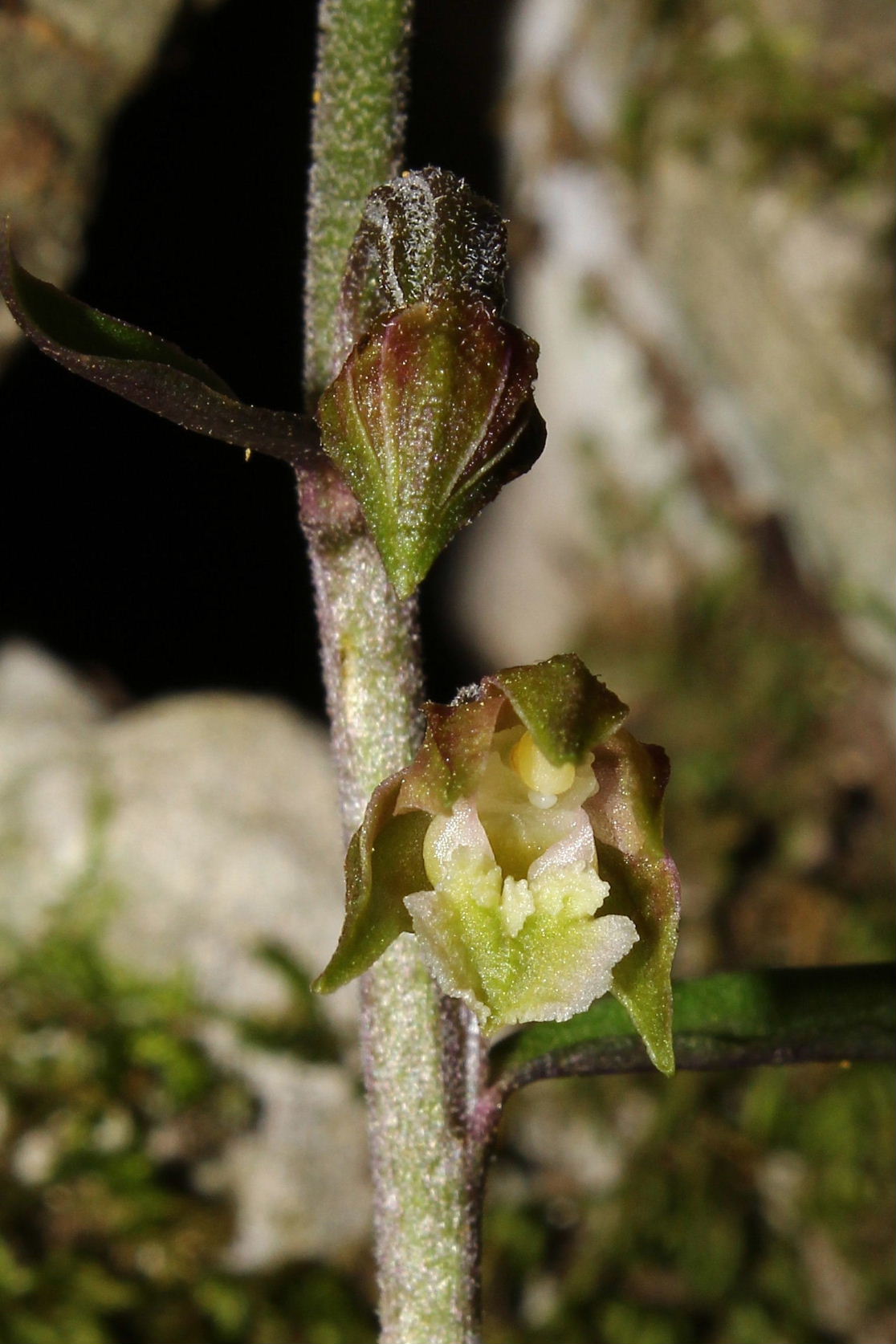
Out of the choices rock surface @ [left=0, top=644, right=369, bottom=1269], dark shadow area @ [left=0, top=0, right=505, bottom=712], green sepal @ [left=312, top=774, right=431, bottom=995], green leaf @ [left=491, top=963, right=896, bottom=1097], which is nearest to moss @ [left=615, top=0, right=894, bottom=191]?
dark shadow area @ [left=0, top=0, right=505, bottom=712]

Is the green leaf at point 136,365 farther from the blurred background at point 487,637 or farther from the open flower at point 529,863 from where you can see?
the blurred background at point 487,637

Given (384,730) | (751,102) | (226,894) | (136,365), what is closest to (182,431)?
Answer: (226,894)

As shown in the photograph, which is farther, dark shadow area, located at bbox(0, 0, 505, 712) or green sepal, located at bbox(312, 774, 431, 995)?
dark shadow area, located at bbox(0, 0, 505, 712)

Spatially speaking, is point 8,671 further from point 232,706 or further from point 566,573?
point 566,573

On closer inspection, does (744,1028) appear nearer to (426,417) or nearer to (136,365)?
(426,417)

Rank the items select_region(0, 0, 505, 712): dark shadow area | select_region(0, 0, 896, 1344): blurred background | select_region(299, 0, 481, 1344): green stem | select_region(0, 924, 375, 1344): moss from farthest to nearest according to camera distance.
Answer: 1. select_region(0, 0, 505, 712): dark shadow area
2. select_region(0, 0, 896, 1344): blurred background
3. select_region(0, 924, 375, 1344): moss
4. select_region(299, 0, 481, 1344): green stem

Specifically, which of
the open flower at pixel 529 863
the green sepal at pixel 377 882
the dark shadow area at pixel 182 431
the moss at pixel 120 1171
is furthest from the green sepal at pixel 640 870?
the dark shadow area at pixel 182 431

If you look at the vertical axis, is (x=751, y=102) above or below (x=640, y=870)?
above

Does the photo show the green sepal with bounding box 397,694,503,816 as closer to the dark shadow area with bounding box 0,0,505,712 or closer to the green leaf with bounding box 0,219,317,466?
the green leaf with bounding box 0,219,317,466
